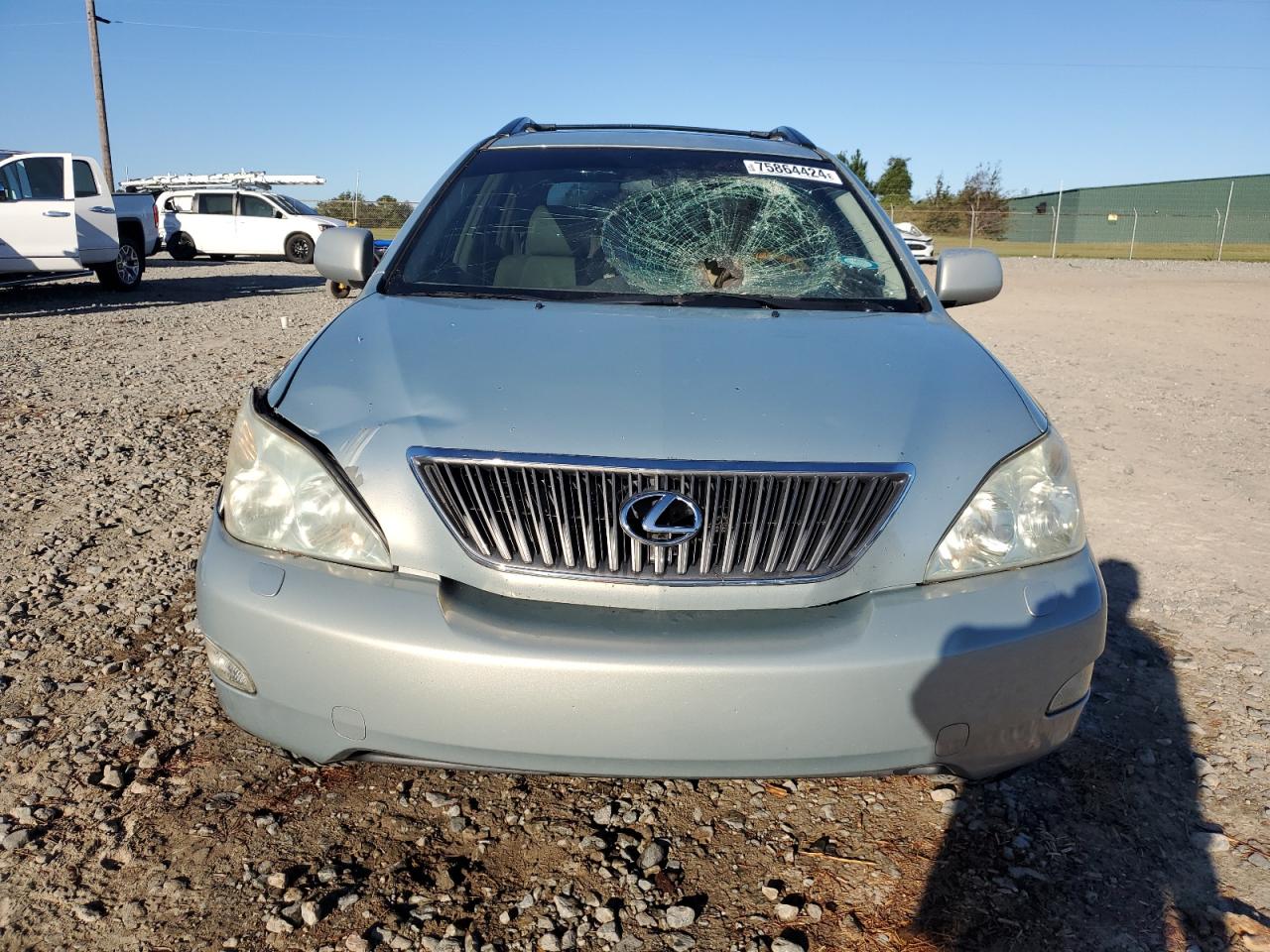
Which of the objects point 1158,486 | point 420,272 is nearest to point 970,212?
point 1158,486

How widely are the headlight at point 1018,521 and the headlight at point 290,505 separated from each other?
3.47ft

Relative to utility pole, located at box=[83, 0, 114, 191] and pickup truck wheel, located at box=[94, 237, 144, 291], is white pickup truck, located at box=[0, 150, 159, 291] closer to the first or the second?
pickup truck wheel, located at box=[94, 237, 144, 291]

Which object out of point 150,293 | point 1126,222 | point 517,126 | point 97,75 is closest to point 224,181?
point 97,75

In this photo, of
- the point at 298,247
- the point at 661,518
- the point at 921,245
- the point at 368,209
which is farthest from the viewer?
the point at 368,209

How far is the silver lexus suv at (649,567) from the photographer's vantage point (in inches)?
68.0

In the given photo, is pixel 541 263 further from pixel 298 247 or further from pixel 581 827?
pixel 298 247

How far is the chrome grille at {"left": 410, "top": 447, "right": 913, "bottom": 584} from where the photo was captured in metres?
1.80

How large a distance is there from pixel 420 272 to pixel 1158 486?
3862mm

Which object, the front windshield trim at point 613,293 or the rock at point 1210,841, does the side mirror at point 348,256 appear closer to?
the front windshield trim at point 613,293

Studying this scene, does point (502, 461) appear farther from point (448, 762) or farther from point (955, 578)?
point (955, 578)

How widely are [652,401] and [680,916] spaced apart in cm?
99

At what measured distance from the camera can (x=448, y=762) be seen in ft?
5.94

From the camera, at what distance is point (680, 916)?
75.9 inches

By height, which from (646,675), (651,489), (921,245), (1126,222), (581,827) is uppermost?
(651,489)
